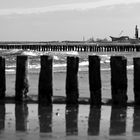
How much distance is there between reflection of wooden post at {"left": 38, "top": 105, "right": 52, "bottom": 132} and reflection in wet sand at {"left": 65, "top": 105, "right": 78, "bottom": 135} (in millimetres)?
319

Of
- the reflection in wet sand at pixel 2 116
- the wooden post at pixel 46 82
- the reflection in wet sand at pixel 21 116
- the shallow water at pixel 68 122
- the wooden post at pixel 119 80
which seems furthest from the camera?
the wooden post at pixel 46 82

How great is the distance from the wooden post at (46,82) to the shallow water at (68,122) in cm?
31

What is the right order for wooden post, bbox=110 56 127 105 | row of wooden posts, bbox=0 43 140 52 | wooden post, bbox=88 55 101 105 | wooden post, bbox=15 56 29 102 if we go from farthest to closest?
row of wooden posts, bbox=0 43 140 52 < wooden post, bbox=15 56 29 102 < wooden post, bbox=88 55 101 105 < wooden post, bbox=110 56 127 105

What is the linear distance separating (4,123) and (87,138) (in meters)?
1.84

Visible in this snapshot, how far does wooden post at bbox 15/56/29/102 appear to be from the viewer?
35.3 feet

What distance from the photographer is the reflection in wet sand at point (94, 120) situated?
7.60 m

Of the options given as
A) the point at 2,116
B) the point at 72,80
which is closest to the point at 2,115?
the point at 2,116

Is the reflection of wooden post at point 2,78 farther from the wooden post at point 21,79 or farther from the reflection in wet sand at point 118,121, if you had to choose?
the reflection in wet sand at point 118,121

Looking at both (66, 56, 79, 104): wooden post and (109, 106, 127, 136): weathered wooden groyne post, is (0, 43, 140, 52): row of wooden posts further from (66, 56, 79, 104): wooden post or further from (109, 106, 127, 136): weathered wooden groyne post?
(109, 106, 127, 136): weathered wooden groyne post

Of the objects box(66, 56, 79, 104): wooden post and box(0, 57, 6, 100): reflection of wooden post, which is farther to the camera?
box(0, 57, 6, 100): reflection of wooden post

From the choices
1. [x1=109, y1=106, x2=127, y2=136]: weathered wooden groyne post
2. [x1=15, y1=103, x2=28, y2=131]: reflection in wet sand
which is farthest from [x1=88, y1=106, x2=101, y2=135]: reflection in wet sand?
[x1=15, y1=103, x2=28, y2=131]: reflection in wet sand

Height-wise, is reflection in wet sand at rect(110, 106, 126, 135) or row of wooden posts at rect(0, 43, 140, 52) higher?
row of wooden posts at rect(0, 43, 140, 52)

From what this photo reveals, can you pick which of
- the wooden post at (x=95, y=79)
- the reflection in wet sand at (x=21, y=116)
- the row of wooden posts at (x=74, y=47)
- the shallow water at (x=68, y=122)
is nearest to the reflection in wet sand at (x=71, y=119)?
the shallow water at (x=68, y=122)

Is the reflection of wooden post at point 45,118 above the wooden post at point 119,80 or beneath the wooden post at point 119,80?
beneath
